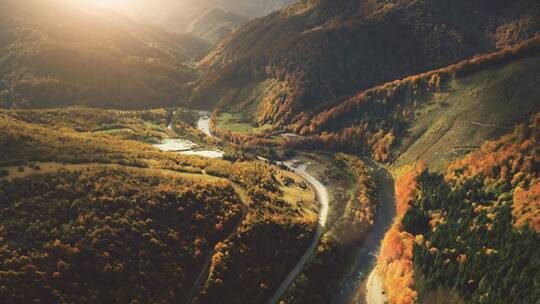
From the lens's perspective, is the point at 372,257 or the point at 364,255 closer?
the point at 372,257

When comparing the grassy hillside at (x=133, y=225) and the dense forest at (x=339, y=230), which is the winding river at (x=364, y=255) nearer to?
the dense forest at (x=339, y=230)

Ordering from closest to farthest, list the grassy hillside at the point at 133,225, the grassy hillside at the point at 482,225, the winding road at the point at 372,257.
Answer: the grassy hillside at the point at 133,225, the grassy hillside at the point at 482,225, the winding road at the point at 372,257

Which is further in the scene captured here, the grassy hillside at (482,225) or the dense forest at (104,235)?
the grassy hillside at (482,225)

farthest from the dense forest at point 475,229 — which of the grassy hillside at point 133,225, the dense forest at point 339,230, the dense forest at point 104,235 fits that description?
the dense forest at point 104,235

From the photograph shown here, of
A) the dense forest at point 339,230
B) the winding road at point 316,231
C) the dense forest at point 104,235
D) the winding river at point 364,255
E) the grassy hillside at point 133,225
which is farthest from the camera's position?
the winding river at point 364,255

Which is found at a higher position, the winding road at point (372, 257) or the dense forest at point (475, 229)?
the dense forest at point (475, 229)

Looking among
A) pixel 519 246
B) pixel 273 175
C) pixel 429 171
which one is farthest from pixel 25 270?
pixel 429 171

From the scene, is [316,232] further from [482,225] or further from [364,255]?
[482,225]

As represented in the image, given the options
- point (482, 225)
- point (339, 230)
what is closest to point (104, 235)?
point (339, 230)

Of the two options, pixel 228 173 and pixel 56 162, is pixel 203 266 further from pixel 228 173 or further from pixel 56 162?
pixel 56 162

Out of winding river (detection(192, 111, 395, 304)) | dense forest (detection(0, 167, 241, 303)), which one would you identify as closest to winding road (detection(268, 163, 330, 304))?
winding river (detection(192, 111, 395, 304))

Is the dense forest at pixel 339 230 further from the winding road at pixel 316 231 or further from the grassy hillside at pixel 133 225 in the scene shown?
the grassy hillside at pixel 133 225

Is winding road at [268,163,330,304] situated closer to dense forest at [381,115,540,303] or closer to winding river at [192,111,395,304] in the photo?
winding river at [192,111,395,304]
